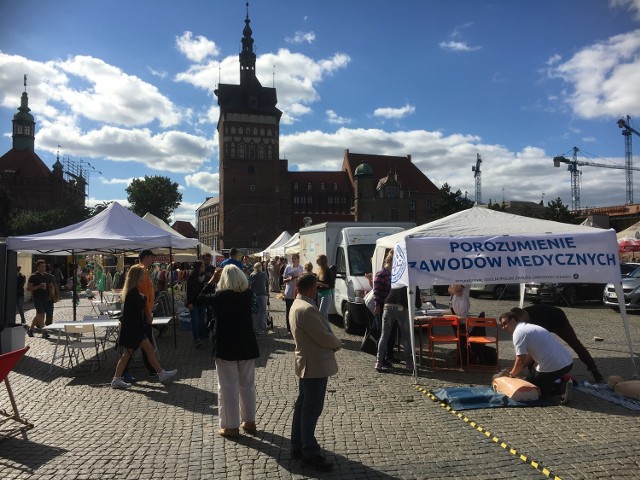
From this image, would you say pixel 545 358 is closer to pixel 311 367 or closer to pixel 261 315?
pixel 311 367

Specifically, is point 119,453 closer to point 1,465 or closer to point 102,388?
point 1,465

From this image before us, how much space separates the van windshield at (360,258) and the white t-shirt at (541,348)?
6.46 m

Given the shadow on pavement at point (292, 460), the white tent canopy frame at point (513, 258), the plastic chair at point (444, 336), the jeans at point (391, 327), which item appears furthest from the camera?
the plastic chair at point (444, 336)

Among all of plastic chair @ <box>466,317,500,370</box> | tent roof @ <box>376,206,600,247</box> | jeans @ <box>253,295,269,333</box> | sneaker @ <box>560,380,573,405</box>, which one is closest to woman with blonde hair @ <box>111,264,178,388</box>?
tent roof @ <box>376,206,600,247</box>

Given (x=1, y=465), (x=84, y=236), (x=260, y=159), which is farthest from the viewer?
(x=260, y=159)

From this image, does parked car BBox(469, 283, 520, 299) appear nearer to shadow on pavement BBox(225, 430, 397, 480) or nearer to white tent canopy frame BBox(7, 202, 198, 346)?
white tent canopy frame BBox(7, 202, 198, 346)

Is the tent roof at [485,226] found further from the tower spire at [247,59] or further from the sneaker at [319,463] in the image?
the tower spire at [247,59]

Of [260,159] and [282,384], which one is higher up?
[260,159]

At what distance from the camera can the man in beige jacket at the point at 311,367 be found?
435 centimetres

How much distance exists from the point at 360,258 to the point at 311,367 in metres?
8.57

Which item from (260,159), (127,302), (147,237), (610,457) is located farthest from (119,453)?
(260,159)

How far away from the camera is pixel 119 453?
4.74 m

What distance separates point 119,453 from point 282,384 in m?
2.87

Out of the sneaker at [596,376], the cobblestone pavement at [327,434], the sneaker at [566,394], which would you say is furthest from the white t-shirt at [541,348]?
the sneaker at [596,376]
